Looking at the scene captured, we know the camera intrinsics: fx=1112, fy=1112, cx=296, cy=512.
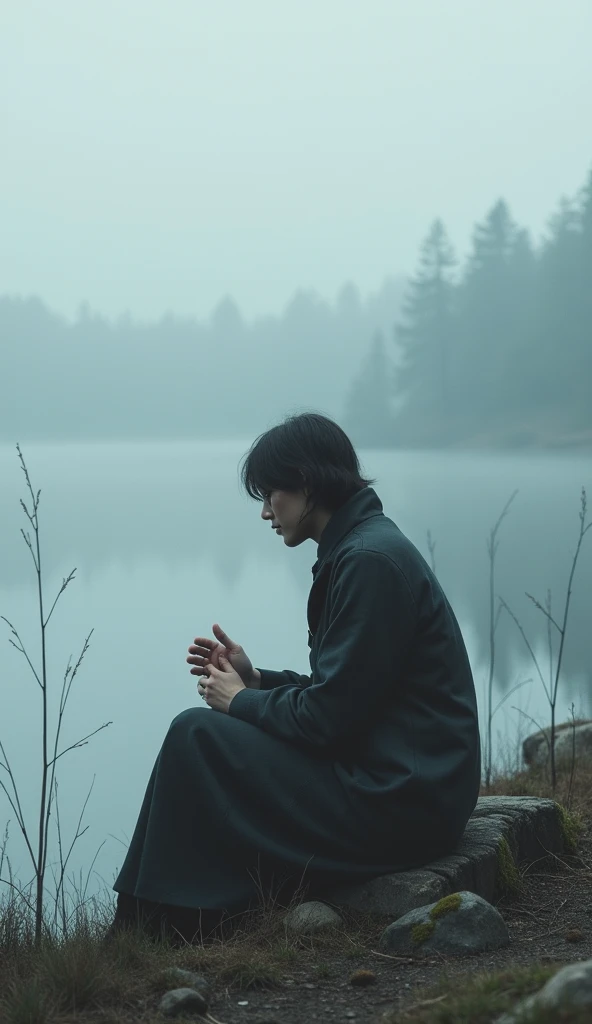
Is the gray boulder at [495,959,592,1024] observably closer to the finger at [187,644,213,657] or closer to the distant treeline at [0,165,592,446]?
A: the finger at [187,644,213,657]

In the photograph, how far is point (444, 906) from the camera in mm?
2193

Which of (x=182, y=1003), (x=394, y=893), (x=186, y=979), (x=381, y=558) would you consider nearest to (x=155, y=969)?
(x=186, y=979)

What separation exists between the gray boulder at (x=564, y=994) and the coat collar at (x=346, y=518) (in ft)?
3.66

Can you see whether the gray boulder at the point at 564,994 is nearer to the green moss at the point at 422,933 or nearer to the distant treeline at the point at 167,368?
the green moss at the point at 422,933

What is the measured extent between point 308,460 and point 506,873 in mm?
1078

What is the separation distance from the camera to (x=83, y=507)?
2291 inches

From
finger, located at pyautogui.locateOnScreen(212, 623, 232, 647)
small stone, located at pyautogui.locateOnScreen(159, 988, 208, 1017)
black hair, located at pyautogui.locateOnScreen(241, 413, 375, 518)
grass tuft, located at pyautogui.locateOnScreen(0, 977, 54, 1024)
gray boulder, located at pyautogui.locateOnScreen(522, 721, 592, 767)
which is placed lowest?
gray boulder, located at pyautogui.locateOnScreen(522, 721, 592, 767)

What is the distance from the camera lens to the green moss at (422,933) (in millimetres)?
2172

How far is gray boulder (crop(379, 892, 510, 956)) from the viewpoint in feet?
7.09

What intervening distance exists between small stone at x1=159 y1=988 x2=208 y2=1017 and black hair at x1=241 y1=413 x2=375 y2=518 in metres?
1.01

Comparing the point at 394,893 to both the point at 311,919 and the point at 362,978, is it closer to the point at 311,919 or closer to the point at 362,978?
the point at 311,919

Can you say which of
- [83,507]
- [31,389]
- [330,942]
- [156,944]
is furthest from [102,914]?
[83,507]

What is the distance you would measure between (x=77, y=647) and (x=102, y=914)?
1875 cm

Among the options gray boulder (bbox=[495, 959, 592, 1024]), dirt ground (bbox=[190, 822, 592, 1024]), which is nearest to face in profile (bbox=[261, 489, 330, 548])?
dirt ground (bbox=[190, 822, 592, 1024])
